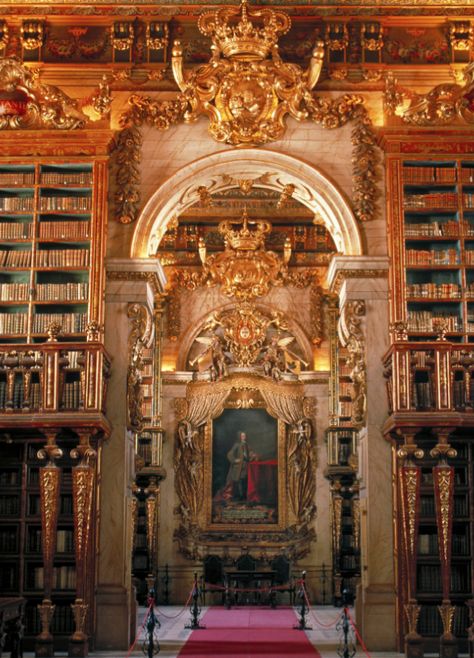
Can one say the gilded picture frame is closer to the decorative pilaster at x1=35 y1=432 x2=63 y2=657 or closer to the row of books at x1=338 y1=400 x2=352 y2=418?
the row of books at x1=338 y1=400 x2=352 y2=418

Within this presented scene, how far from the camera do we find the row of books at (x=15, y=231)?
13359 mm

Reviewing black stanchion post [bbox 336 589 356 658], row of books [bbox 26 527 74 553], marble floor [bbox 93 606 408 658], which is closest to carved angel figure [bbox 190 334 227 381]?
marble floor [bbox 93 606 408 658]

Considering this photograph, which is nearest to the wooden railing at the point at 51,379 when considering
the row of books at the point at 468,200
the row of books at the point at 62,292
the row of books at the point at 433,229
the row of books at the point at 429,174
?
the row of books at the point at 62,292

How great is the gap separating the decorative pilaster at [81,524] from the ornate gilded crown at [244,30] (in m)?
5.40

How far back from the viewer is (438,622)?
12.4 m

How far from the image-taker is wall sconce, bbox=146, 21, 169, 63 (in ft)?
46.6

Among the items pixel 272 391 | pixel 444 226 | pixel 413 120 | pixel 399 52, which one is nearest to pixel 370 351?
pixel 444 226

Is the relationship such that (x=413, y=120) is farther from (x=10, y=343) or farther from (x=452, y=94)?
(x=10, y=343)

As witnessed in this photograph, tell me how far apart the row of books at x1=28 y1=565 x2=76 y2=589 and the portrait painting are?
837 centimetres

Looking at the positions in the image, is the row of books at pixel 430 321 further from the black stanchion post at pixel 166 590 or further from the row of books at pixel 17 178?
the black stanchion post at pixel 166 590

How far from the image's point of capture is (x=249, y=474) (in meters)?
21.1

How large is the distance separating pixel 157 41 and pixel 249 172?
7.07 feet

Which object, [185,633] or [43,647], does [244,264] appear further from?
[43,647]

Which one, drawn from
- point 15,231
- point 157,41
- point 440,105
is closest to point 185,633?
point 15,231
